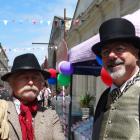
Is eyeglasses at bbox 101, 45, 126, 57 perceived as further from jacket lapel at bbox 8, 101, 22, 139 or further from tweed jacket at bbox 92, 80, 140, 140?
jacket lapel at bbox 8, 101, 22, 139

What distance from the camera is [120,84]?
312 cm

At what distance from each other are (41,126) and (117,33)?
87 centimetres

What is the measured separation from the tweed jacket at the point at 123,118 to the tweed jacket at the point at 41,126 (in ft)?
1.09

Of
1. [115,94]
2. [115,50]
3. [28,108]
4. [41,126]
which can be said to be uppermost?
[115,50]

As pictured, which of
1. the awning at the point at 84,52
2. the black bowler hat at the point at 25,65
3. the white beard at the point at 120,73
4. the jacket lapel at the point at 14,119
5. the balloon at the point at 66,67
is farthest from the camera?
the balloon at the point at 66,67

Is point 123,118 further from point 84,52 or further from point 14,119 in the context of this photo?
point 84,52

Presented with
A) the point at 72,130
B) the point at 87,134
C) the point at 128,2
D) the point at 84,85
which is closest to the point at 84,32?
the point at 84,85

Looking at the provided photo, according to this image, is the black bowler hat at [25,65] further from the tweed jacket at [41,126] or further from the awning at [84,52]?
the awning at [84,52]

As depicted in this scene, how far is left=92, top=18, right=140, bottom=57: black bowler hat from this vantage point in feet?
10.3

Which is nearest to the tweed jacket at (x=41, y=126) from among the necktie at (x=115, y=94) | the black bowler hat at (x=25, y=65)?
the black bowler hat at (x=25, y=65)

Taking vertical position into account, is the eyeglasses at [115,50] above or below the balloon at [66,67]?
below

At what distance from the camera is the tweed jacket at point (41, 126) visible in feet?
10.6

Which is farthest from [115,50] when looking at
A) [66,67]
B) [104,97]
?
[66,67]

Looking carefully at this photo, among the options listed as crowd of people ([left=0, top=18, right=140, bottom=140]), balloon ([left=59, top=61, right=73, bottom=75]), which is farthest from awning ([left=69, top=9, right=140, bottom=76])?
crowd of people ([left=0, top=18, right=140, bottom=140])
